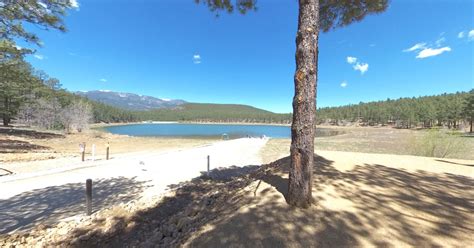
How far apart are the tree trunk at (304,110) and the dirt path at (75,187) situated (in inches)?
208

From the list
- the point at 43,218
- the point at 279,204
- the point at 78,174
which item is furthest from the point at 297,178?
the point at 78,174

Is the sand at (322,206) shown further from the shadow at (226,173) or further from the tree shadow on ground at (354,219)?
the shadow at (226,173)

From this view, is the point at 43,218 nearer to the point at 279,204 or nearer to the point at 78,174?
the point at 78,174

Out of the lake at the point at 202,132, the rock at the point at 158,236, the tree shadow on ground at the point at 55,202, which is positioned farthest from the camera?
the lake at the point at 202,132

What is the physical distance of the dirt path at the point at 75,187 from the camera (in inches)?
233

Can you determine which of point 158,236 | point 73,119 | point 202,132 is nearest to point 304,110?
point 158,236

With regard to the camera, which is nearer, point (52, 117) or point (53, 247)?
point (53, 247)

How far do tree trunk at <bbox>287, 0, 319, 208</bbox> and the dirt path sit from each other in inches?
208

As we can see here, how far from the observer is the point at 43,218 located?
5.68 m

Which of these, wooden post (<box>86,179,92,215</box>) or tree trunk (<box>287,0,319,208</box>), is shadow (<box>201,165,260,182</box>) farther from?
tree trunk (<box>287,0,319,208</box>)

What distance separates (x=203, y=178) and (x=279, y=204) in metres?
6.64

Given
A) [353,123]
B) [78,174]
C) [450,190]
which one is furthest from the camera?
[353,123]

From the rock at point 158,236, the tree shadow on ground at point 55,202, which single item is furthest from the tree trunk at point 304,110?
the tree shadow on ground at point 55,202

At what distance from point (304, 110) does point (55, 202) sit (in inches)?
301
